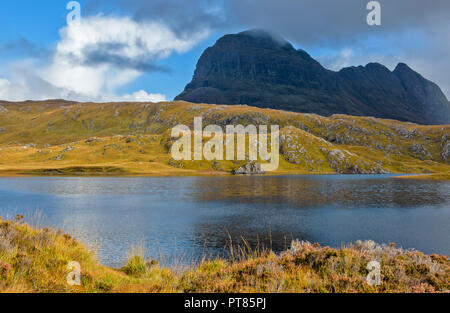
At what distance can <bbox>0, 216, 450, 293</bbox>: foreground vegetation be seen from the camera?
33.8 ft

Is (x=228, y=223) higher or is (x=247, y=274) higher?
(x=247, y=274)

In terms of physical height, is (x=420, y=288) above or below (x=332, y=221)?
above

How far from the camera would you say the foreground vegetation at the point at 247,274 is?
10305mm

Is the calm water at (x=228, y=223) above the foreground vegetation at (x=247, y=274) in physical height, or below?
below

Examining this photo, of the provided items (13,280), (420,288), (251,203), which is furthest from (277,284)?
(251,203)

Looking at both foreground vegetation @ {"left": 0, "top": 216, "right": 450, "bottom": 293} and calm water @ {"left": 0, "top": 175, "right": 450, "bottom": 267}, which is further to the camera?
calm water @ {"left": 0, "top": 175, "right": 450, "bottom": 267}

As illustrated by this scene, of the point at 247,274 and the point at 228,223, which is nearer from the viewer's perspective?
the point at 247,274

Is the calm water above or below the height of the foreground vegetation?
below

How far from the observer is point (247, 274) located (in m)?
12.0

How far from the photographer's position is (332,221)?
53.8 metres

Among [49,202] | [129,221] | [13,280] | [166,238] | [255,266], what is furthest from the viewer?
[49,202]
